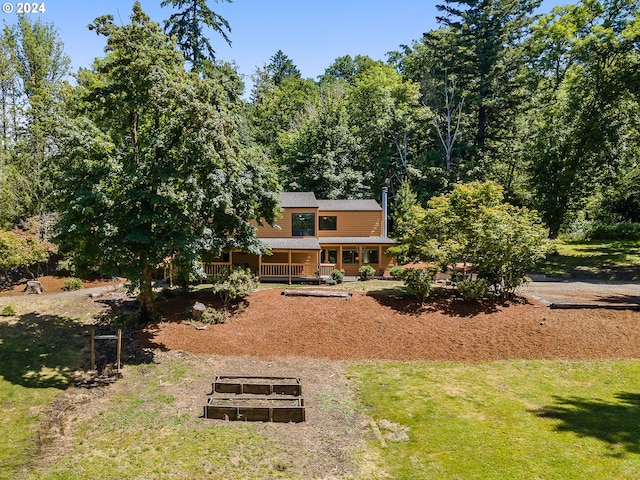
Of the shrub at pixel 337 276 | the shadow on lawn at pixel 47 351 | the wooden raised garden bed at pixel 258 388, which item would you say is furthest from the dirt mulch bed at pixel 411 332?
the shrub at pixel 337 276

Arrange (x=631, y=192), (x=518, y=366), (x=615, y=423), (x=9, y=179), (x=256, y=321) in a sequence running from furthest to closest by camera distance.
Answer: (x=631, y=192) < (x=9, y=179) < (x=256, y=321) < (x=518, y=366) < (x=615, y=423)

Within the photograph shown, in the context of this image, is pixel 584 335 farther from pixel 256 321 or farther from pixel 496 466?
pixel 256 321

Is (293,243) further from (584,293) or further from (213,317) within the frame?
(584,293)

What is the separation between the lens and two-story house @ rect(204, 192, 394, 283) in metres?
26.0

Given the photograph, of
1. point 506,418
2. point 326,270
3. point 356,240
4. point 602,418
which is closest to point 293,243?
point 326,270

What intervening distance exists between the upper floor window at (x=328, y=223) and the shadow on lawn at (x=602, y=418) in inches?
805

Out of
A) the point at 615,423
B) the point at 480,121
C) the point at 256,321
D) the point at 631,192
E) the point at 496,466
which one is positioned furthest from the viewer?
the point at 480,121

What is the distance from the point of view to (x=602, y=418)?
385 inches

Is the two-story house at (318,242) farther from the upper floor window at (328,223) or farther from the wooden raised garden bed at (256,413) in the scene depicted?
the wooden raised garden bed at (256,413)

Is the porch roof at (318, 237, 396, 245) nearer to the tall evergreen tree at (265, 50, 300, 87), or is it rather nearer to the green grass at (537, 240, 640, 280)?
the green grass at (537, 240, 640, 280)

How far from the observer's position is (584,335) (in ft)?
50.4

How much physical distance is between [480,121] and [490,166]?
590cm

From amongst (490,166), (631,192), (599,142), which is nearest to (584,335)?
(599,142)

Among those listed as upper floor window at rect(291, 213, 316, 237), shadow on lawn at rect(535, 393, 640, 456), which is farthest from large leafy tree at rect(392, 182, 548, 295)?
upper floor window at rect(291, 213, 316, 237)
